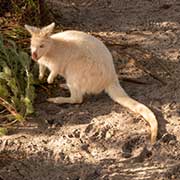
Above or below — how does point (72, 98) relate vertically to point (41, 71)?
below

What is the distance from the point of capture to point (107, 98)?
4883 millimetres

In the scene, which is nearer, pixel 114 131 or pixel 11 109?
pixel 114 131

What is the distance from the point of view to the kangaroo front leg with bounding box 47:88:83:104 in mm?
4719

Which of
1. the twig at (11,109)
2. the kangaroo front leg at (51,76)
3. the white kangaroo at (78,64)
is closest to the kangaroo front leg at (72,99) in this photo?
the white kangaroo at (78,64)

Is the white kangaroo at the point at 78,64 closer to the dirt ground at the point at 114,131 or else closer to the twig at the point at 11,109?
the dirt ground at the point at 114,131

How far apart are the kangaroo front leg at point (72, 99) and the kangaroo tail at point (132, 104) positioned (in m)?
0.26

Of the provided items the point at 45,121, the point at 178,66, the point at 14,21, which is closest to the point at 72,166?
the point at 45,121

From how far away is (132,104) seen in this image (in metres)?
4.60

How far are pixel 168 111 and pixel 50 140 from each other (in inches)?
41.7

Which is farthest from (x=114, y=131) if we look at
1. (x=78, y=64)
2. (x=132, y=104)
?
(x=78, y=64)

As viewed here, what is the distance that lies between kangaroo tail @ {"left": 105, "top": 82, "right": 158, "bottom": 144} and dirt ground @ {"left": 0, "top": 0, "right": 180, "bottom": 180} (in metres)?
0.06

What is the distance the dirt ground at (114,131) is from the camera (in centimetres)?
409

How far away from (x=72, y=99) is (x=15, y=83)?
0.52m

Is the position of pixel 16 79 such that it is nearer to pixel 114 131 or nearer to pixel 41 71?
pixel 41 71
